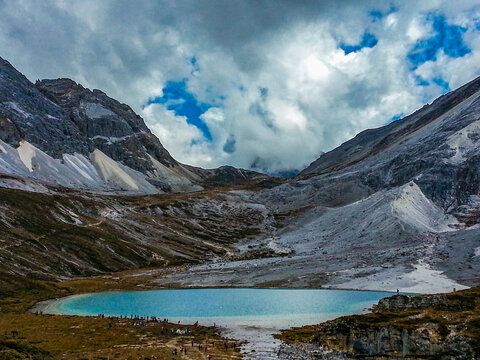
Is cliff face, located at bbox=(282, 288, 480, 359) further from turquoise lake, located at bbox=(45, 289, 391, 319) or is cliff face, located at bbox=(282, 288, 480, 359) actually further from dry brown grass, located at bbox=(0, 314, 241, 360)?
turquoise lake, located at bbox=(45, 289, 391, 319)

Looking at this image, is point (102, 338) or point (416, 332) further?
point (102, 338)

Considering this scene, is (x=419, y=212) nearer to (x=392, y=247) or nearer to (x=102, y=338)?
(x=392, y=247)

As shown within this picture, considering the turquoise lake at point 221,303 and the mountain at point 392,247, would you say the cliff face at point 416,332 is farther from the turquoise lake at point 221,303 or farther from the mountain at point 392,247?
the mountain at point 392,247

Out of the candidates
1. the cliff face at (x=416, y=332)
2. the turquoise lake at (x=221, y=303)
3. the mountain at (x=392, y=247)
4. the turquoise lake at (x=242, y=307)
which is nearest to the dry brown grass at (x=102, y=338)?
the turquoise lake at (x=242, y=307)

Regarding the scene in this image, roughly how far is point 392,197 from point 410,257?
198ft

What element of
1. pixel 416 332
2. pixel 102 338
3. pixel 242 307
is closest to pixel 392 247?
pixel 242 307

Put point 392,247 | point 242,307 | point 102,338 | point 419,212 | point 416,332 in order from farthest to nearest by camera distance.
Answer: point 419,212, point 392,247, point 242,307, point 102,338, point 416,332

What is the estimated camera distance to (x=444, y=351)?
1486 inches

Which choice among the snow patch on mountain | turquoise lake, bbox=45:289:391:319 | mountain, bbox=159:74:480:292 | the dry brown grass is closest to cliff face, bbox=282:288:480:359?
the dry brown grass

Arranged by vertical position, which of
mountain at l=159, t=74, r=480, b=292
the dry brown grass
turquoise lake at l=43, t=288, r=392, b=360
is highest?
mountain at l=159, t=74, r=480, b=292

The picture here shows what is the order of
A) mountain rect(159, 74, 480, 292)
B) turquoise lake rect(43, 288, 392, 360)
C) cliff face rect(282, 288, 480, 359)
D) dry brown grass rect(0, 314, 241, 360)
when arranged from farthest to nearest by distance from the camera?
mountain rect(159, 74, 480, 292), turquoise lake rect(43, 288, 392, 360), dry brown grass rect(0, 314, 241, 360), cliff face rect(282, 288, 480, 359)

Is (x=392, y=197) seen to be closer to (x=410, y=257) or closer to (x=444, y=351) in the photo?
(x=410, y=257)

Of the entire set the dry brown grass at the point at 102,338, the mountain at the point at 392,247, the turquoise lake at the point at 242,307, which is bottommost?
the dry brown grass at the point at 102,338

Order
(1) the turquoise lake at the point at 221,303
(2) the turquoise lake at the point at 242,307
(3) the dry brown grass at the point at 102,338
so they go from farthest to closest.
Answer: (1) the turquoise lake at the point at 221,303, (2) the turquoise lake at the point at 242,307, (3) the dry brown grass at the point at 102,338
